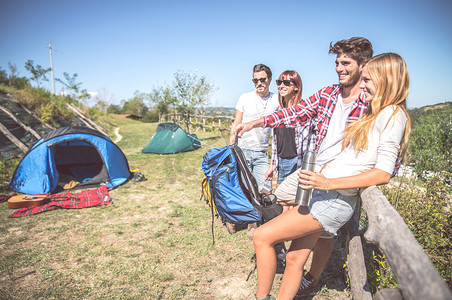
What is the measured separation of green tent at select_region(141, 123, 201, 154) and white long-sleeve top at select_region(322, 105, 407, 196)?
884 cm

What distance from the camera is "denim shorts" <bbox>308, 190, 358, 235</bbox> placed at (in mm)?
1663

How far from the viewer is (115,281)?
9.12ft

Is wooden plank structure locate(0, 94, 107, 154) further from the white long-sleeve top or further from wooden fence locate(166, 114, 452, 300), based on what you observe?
wooden fence locate(166, 114, 452, 300)

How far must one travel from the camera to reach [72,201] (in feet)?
16.0

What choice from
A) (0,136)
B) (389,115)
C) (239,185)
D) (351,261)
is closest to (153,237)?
(239,185)

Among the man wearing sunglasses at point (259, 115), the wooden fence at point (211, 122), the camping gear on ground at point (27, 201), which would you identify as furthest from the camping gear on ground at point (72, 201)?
the wooden fence at point (211, 122)

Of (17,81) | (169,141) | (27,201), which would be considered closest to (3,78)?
(17,81)

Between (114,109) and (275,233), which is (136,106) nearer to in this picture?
(114,109)

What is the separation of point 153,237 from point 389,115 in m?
3.55

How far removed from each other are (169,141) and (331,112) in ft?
28.1

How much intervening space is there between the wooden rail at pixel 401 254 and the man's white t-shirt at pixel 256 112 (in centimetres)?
196

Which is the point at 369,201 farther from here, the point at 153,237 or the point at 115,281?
the point at 153,237

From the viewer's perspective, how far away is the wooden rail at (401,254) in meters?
0.83

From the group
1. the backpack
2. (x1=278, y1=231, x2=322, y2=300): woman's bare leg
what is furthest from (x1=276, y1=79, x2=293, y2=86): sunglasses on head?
(x1=278, y1=231, x2=322, y2=300): woman's bare leg
